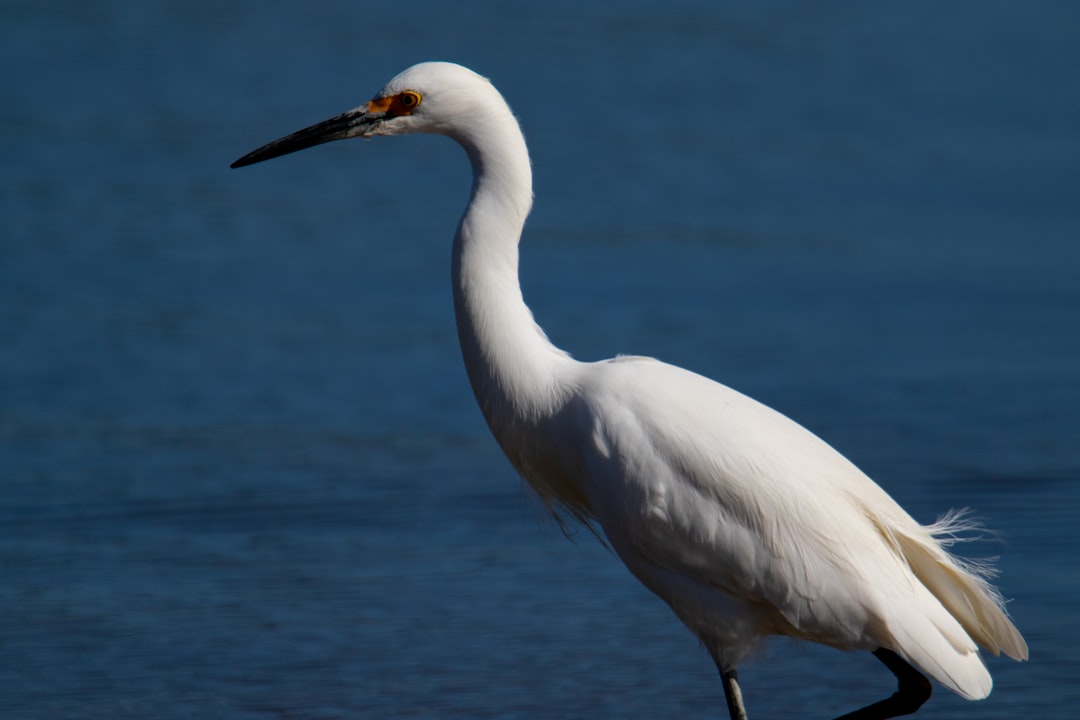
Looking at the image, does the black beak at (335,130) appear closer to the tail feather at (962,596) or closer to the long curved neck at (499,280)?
the long curved neck at (499,280)

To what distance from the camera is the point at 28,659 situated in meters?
5.04

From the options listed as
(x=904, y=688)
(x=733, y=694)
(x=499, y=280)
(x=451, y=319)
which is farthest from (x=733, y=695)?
(x=451, y=319)

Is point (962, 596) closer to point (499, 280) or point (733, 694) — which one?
point (733, 694)

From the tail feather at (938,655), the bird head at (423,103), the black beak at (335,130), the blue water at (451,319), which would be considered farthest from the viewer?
the blue water at (451,319)

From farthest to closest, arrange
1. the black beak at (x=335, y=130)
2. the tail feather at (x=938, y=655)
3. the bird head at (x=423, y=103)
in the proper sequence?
the black beak at (x=335, y=130), the bird head at (x=423, y=103), the tail feather at (x=938, y=655)

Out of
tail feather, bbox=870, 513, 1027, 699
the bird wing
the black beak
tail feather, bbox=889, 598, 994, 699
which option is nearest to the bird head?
the black beak

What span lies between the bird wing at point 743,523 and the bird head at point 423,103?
75 cm

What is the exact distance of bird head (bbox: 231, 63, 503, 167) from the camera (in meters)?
4.07

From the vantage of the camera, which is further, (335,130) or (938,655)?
(335,130)

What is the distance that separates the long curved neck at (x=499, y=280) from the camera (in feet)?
13.4

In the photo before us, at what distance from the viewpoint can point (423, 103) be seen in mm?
4094

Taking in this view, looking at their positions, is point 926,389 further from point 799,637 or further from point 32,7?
point 32,7

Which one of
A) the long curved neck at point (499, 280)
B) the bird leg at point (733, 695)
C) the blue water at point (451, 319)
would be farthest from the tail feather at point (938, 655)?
the long curved neck at point (499, 280)

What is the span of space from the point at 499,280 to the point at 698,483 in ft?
2.34
